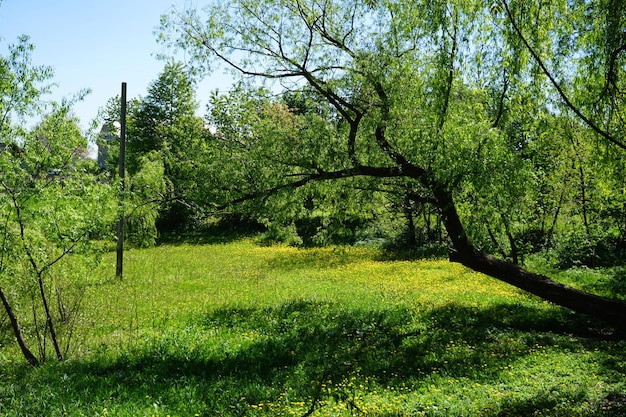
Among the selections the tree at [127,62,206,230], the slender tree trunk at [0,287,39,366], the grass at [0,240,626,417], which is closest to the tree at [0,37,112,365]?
the slender tree trunk at [0,287,39,366]

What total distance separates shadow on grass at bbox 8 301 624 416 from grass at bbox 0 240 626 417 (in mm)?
37

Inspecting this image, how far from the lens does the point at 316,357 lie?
911 cm

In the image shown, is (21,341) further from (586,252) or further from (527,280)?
(586,252)

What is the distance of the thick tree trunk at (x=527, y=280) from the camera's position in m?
9.95

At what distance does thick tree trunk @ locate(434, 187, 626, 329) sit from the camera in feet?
32.7

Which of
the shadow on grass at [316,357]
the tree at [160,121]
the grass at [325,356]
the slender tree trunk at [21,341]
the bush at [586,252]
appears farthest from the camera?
the tree at [160,121]

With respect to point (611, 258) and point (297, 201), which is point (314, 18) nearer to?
point (297, 201)

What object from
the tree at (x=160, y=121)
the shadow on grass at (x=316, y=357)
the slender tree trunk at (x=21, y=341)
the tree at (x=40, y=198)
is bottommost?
the shadow on grass at (x=316, y=357)

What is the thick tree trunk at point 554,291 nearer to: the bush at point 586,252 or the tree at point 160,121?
the bush at point 586,252

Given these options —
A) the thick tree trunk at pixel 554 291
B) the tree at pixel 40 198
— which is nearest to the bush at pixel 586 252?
the thick tree trunk at pixel 554 291

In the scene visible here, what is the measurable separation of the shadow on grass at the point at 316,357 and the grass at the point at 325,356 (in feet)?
0.12

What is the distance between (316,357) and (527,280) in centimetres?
506

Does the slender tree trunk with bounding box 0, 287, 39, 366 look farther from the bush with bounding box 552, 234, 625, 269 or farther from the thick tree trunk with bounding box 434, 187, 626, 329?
the bush with bounding box 552, 234, 625, 269

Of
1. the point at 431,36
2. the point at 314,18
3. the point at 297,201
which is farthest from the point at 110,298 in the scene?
the point at 431,36
